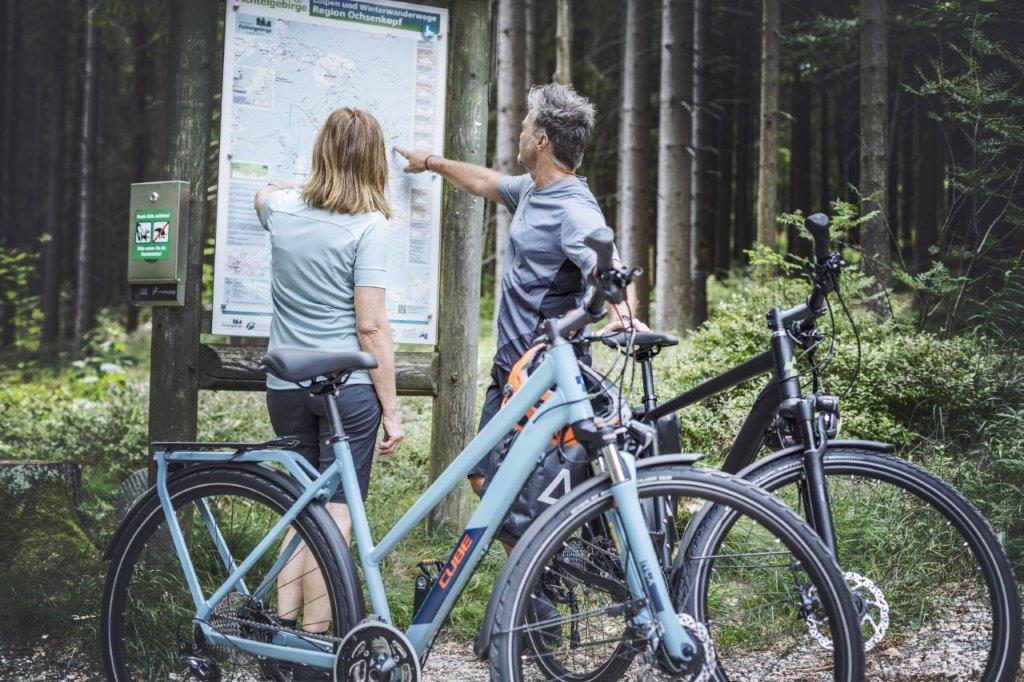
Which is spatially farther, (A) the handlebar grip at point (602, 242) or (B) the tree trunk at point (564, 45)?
(B) the tree trunk at point (564, 45)

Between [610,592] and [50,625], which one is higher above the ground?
[610,592]

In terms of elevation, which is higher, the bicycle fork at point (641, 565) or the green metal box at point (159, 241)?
the green metal box at point (159, 241)

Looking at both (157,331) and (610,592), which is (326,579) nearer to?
(610,592)

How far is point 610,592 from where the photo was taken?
104 inches

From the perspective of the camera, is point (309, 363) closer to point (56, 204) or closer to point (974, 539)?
point (974, 539)

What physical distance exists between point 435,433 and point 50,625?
1.98 metres

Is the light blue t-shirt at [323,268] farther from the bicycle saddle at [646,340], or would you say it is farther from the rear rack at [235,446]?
the bicycle saddle at [646,340]

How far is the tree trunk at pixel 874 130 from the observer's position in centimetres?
855

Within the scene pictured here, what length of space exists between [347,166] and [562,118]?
33.0 inches

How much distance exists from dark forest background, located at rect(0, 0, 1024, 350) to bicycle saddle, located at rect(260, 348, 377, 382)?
191 cm

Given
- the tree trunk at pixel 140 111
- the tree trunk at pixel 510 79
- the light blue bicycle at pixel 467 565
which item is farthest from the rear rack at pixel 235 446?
the tree trunk at pixel 140 111

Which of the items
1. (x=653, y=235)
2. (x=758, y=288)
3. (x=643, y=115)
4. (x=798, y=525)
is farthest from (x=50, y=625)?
(x=653, y=235)

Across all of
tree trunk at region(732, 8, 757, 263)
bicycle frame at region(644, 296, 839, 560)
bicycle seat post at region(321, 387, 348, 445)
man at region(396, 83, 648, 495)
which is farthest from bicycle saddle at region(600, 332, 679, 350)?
tree trunk at region(732, 8, 757, 263)

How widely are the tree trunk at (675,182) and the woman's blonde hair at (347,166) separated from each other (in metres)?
8.10
